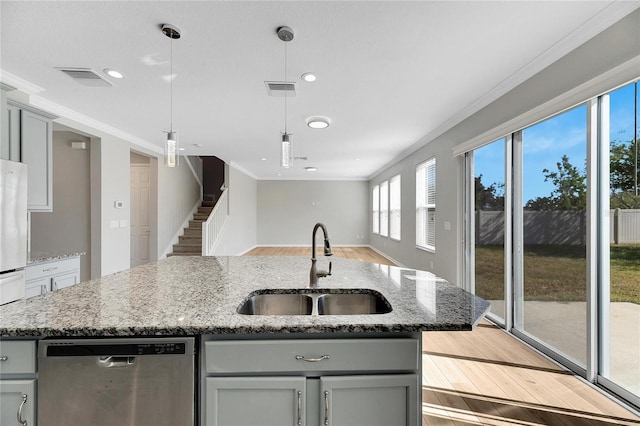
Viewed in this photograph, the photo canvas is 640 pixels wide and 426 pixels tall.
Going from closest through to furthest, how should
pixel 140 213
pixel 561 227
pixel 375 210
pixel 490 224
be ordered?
pixel 561 227 → pixel 490 224 → pixel 140 213 → pixel 375 210

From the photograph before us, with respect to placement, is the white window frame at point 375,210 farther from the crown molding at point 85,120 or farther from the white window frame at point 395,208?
the crown molding at point 85,120

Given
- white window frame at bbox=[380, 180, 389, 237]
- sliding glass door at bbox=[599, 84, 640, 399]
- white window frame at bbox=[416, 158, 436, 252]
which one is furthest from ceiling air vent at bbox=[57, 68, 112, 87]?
white window frame at bbox=[380, 180, 389, 237]

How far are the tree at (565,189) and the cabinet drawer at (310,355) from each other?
216 cm

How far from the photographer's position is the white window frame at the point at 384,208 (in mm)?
8414

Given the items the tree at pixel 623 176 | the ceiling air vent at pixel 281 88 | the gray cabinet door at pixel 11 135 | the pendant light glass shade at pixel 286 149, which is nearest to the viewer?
the tree at pixel 623 176

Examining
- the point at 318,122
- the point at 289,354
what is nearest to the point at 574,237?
the point at 289,354

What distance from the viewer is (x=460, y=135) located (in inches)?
157

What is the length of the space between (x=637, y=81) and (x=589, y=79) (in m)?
0.29

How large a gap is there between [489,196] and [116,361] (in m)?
3.74

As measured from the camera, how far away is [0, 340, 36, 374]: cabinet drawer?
3.37ft

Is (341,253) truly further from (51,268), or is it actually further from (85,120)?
(51,268)

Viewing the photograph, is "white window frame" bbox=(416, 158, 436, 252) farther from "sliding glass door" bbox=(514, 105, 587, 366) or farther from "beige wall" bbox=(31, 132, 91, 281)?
"beige wall" bbox=(31, 132, 91, 281)

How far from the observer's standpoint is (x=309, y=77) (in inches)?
110

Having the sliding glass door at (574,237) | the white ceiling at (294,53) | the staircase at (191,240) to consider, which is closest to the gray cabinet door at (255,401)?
the white ceiling at (294,53)
